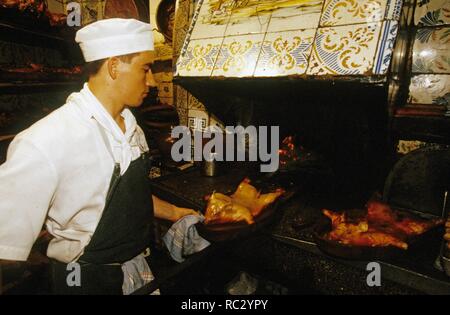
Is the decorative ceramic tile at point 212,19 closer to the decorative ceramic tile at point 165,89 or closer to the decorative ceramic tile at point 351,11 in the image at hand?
the decorative ceramic tile at point 351,11

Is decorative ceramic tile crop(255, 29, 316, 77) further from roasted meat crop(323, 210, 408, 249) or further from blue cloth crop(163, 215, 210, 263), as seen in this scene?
blue cloth crop(163, 215, 210, 263)

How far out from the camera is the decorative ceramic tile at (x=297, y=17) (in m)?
2.42

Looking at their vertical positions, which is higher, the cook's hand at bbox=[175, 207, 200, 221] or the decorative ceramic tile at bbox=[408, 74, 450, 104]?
the decorative ceramic tile at bbox=[408, 74, 450, 104]

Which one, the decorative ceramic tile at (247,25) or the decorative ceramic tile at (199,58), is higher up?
the decorative ceramic tile at (247,25)

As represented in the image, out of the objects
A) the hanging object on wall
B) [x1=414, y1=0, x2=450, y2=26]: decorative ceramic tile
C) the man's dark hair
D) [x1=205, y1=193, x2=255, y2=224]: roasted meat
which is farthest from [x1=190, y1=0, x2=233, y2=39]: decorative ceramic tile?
the hanging object on wall

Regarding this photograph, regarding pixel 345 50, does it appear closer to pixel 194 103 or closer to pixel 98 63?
pixel 98 63

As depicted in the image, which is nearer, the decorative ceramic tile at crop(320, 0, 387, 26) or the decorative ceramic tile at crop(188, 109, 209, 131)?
the decorative ceramic tile at crop(320, 0, 387, 26)

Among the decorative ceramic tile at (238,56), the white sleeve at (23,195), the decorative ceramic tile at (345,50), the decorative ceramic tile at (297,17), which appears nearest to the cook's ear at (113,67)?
the white sleeve at (23,195)

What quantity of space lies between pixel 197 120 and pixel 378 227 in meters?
2.86

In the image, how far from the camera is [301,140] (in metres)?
3.25

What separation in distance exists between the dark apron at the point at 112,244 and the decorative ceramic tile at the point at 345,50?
5.56 feet

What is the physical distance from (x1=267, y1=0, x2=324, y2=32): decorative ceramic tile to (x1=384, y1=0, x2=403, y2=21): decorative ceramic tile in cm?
51

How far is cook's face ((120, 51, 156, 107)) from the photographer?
7.55 ft

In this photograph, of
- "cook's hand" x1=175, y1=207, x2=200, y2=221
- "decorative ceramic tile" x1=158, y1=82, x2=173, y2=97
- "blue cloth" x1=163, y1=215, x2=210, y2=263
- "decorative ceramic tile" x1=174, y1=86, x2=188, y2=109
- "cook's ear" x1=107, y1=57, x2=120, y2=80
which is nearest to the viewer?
"cook's ear" x1=107, y1=57, x2=120, y2=80
